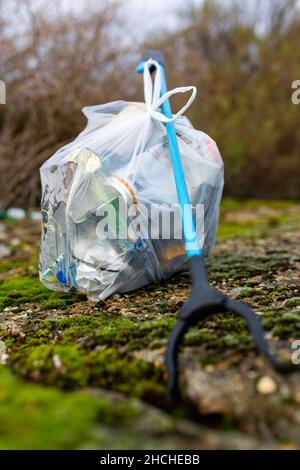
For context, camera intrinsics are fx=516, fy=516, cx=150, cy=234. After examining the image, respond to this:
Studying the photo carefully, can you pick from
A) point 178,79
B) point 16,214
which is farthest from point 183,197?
point 178,79

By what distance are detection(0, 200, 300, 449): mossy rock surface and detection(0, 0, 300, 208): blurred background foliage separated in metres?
2.37

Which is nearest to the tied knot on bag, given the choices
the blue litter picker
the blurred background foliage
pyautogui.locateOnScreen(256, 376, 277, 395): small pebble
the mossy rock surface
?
the blue litter picker

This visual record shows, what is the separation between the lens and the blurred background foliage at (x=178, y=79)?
3900mm

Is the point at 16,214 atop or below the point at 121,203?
below

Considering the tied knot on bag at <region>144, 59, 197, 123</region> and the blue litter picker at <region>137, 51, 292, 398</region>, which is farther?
the tied knot on bag at <region>144, 59, 197, 123</region>

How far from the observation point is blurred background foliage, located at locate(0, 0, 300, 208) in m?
3.90

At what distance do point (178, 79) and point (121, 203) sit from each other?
338 centimetres

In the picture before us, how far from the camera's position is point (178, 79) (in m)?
4.81

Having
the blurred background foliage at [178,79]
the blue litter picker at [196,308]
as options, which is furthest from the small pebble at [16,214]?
the blue litter picker at [196,308]

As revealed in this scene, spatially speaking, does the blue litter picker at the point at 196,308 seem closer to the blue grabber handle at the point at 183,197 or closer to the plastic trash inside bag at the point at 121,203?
the blue grabber handle at the point at 183,197

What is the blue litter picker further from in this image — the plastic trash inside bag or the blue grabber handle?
the plastic trash inside bag

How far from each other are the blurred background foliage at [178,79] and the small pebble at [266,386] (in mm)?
3065

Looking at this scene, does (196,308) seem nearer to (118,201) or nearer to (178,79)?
(118,201)
